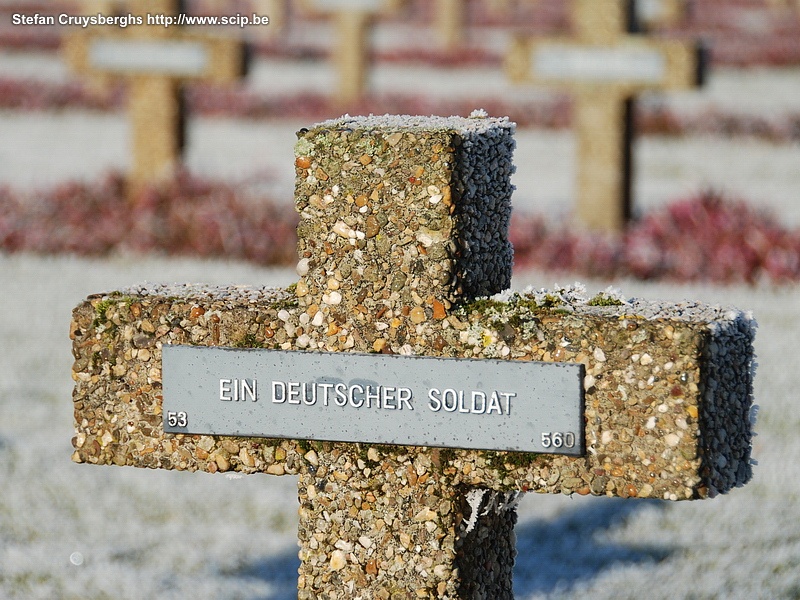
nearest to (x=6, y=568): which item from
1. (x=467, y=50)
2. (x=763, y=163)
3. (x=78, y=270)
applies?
(x=78, y=270)

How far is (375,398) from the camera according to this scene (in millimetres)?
2965

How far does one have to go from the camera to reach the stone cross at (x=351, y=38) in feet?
53.5

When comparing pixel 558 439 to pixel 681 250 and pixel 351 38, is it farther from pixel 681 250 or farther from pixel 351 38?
pixel 351 38

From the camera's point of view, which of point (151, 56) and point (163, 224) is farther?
point (151, 56)

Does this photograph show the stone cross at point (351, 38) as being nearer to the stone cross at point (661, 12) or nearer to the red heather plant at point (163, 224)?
the stone cross at point (661, 12)

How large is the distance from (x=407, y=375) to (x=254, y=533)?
1623mm

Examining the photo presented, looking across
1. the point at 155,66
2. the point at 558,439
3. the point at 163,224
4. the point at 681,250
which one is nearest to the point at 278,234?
the point at 163,224

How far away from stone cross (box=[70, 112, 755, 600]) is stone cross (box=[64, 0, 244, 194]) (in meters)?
6.35

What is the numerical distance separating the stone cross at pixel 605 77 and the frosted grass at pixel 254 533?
3589 mm

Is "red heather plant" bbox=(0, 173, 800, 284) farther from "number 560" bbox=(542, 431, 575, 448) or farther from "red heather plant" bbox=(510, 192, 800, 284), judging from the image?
"number 560" bbox=(542, 431, 575, 448)

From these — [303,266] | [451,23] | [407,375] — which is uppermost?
[451,23]

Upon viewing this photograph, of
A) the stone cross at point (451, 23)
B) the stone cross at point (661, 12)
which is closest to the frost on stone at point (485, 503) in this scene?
the stone cross at point (661, 12)

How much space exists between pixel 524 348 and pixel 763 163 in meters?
10.1

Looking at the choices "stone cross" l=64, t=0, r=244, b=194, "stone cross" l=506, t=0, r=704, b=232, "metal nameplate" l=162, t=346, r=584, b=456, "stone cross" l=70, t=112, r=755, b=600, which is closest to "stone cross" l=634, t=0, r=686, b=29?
"stone cross" l=506, t=0, r=704, b=232
